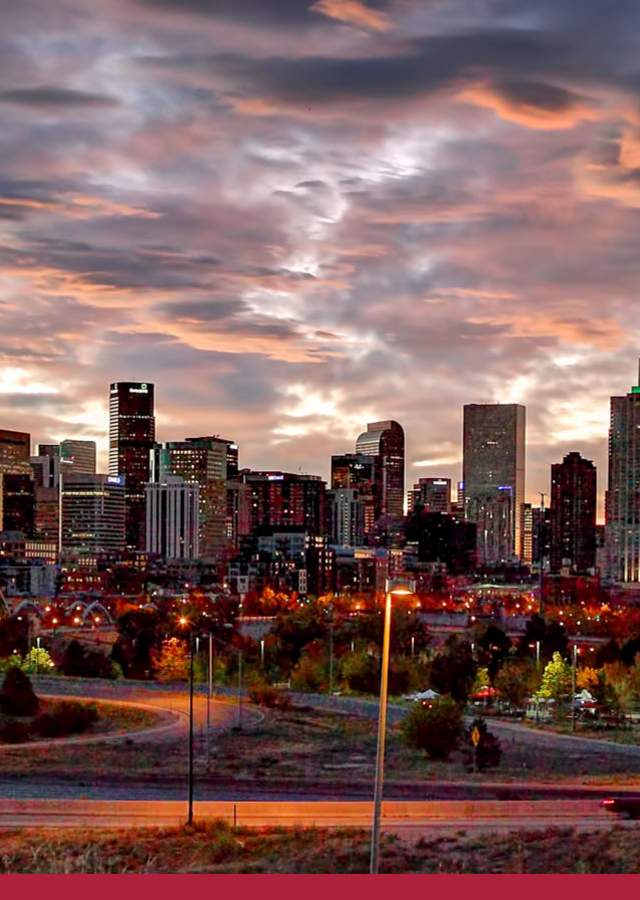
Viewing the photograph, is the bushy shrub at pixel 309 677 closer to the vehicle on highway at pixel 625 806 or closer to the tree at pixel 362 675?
the tree at pixel 362 675

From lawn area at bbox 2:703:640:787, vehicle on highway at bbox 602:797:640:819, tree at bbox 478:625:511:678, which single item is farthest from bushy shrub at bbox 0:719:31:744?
tree at bbox 478:625:511:678

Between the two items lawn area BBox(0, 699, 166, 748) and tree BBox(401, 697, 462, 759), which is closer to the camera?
tree BBox(401, 697, 462, 759)

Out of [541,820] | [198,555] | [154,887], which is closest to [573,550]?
[198,555]

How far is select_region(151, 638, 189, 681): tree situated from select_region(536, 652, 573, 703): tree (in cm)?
876

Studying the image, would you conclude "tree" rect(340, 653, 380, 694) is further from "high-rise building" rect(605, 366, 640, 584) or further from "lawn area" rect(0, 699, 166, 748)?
"high-rise building" rect(605, 366, 640, 584)

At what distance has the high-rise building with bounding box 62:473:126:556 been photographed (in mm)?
116412

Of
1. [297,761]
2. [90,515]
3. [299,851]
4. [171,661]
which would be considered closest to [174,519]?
[90,515]

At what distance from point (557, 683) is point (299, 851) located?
18.1m

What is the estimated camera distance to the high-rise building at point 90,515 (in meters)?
116

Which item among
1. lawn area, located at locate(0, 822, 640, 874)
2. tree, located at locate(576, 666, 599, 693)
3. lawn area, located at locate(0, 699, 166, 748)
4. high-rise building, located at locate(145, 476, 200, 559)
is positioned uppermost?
high-rise building, located at locate(145, 476, 200, 559)

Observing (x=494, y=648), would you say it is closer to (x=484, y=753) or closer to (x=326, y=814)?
(x=484, y=753)

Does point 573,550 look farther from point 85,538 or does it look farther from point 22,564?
point 22,564

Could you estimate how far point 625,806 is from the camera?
13.9m

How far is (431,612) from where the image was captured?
66.9 m
